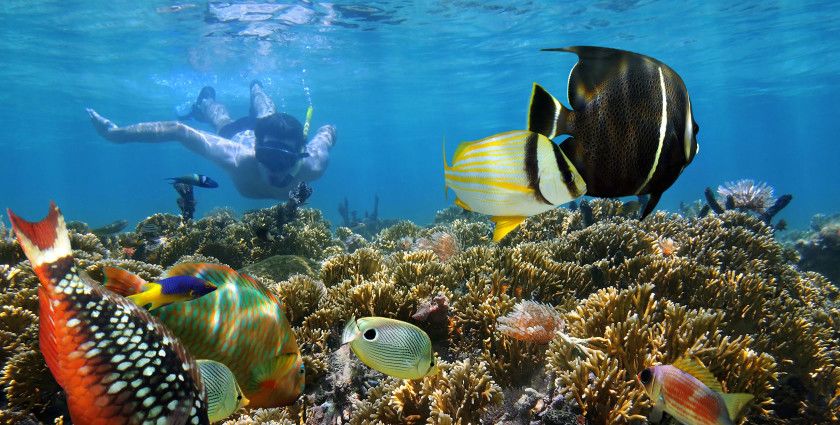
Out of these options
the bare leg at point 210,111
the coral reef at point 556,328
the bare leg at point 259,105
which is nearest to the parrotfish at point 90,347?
the coral reef at point 556,328

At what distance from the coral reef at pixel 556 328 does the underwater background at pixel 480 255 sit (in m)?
0.02

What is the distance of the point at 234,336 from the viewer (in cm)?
198

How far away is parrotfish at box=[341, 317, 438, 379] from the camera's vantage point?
7.22 ft

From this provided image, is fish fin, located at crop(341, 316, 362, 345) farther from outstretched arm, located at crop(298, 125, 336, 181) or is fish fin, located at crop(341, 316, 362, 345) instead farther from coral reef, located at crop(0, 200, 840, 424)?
outstretched arm, located at crop(298, 125, 336, 181)

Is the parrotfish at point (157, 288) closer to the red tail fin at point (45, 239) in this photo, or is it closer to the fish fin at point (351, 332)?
the red tail fin at point (45, 239)

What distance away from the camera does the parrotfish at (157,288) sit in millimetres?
1778

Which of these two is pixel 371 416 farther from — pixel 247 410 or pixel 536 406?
pixel 536 406

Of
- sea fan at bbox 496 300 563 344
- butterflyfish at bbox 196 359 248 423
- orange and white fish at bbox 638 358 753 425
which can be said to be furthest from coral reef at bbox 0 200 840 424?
butterflyfish at bbox 196 359 248 423

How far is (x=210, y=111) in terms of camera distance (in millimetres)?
25828

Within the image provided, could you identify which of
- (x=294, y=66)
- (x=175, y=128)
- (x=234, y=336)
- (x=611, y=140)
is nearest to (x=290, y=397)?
(x=234, y=336)

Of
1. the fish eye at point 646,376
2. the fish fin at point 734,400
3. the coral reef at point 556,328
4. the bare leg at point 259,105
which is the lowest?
the bare leg at point 259,105

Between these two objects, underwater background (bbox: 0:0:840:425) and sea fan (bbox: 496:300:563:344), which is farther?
sea fan (bbox: 496:300:563:344)

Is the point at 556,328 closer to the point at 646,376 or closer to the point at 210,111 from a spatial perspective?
the point at 646,376

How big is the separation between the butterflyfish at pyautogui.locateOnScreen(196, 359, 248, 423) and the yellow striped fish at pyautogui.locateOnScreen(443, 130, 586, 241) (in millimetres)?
1189
